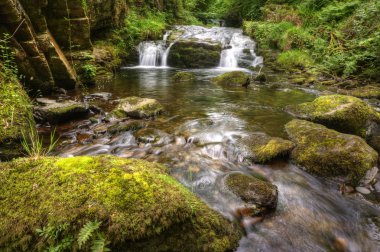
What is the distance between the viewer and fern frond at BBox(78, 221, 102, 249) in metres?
1.70

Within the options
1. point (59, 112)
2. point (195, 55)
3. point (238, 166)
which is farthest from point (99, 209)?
point (195, 55)

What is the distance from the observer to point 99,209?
1882 millimetres

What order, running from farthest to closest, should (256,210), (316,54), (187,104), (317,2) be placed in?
(317,2), (316,54), (187,104), (256,210)

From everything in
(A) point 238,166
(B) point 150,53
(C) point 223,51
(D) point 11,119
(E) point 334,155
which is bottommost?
(A) point 238,166

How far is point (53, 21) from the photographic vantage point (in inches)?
305

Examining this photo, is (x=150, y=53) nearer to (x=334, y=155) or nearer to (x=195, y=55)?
(x=195, y=55)

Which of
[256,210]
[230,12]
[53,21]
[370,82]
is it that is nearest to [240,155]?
[256,210]

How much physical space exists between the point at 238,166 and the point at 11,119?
3.52m

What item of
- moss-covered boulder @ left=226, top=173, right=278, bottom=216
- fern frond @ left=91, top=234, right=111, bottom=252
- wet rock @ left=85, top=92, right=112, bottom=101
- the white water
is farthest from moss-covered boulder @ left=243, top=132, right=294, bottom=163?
the white water

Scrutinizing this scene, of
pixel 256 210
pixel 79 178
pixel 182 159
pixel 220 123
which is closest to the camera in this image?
pixel 79 178

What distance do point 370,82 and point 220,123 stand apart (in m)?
7.56

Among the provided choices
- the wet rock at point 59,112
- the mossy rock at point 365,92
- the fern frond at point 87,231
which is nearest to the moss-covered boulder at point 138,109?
the wet rock at point 59,112

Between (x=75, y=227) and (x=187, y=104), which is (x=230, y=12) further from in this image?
(x=75, y=227)

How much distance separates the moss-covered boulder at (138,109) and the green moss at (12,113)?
201 centimetres
